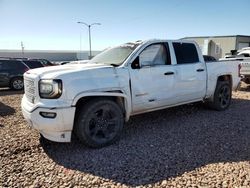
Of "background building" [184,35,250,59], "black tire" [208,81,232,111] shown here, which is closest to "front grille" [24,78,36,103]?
"black tire" [208,81,232,111]

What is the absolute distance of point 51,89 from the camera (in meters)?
4.14

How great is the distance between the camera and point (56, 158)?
4.30 metres

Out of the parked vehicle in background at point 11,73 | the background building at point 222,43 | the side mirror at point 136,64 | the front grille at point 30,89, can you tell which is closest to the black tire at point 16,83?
the parked vehicle in background at point 11,73

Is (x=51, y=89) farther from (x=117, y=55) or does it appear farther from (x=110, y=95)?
(x=117, y=55)

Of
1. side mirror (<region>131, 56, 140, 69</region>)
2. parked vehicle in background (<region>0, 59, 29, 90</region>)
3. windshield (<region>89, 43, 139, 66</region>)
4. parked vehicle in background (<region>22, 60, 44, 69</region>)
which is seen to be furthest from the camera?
parked vehicle in background (<region>22, 60, 44, 69</region>)

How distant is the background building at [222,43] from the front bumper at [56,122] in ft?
117

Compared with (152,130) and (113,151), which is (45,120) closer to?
(113,151)

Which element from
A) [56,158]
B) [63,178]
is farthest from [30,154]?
[63,178]

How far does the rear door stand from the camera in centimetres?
594

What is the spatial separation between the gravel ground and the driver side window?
4.59 feet

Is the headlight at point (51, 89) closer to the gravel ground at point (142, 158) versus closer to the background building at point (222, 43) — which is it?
the gravel ground at point (142, 158)

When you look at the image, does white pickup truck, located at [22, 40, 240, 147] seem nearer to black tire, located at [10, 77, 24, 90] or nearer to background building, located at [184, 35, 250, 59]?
black tire, located at [10, 77, 24, 90]

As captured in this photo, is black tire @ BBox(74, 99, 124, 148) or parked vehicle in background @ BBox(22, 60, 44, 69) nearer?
black tire @ BBox(74, 99, 124, 148)

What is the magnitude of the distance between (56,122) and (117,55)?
211cm
